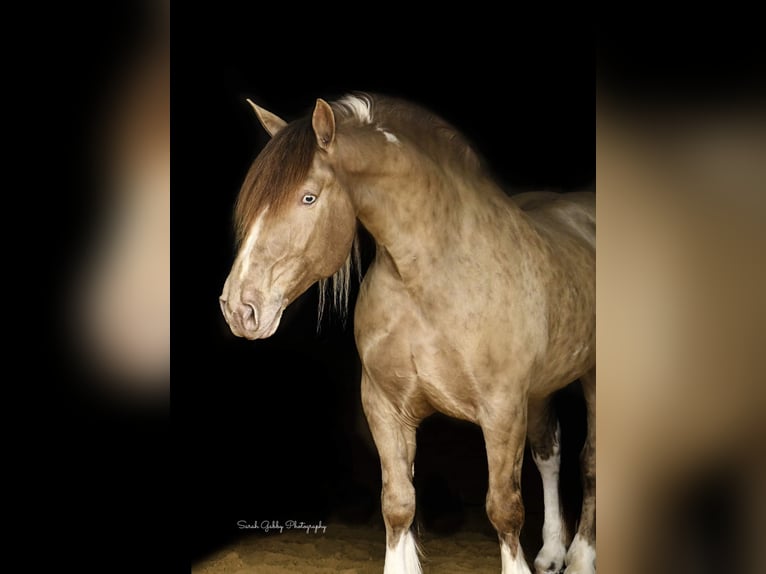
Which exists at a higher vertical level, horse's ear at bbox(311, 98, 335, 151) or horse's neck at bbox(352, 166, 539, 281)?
horse's ear at bbox(311, 98, 335, 151)

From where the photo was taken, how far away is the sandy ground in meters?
4.23

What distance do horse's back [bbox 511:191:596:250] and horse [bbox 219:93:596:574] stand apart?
30 centimetres

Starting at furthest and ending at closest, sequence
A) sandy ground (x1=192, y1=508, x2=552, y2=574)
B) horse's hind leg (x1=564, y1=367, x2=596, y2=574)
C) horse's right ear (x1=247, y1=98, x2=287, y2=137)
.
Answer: sandy ground (x1=192, y1=508, x2=552, y2=574)
horse's hind leg (x1=564, y1=367, x2=596, y2=574)
horse's right ear (x1=247, y1=98, x2=287, y2=137)

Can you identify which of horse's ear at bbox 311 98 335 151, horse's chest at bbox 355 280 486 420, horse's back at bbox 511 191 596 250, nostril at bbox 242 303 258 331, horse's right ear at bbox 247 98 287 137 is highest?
horse's right ear at bbox 247 98 287 137

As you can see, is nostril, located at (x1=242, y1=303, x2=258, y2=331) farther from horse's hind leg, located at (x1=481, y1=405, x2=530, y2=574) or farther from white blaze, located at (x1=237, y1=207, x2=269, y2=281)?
horse's hind leg, located at (x1=481, y1=405, x2=530, y2=574)

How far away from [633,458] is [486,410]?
42.8 inches

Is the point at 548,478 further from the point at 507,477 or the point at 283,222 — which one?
the point at 283,222

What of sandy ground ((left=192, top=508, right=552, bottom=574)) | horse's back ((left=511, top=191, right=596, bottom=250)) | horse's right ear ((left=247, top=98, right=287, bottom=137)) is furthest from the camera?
sandy ground ((left=192, top=508, right=552, bottom=574))

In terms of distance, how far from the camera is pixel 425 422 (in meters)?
5.89

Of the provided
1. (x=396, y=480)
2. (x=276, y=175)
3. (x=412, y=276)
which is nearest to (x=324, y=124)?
(x=276, y=175)

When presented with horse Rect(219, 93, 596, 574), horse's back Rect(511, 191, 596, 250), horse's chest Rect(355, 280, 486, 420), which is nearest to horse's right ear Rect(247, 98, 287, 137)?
horse Rect(219, 93, 596, 574)

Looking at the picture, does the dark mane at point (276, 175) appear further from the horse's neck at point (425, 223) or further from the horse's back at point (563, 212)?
the horse's back at point (563, 212)

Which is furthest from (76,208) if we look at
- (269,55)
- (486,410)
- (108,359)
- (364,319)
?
(269,55)

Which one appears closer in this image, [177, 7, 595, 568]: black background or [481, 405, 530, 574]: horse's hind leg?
[481, 405, 530, 574]: horse's hind leg
